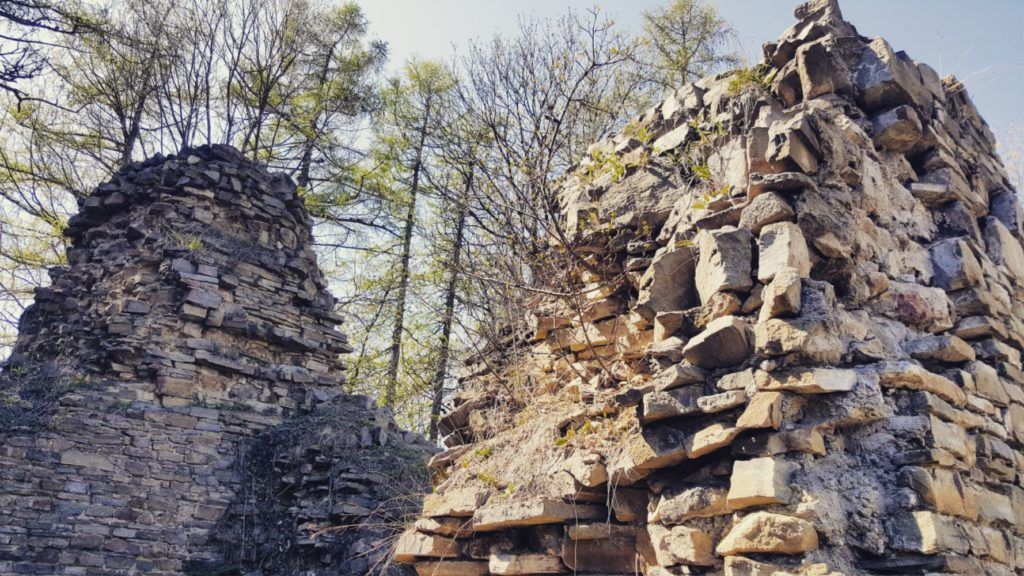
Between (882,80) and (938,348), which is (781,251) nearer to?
(938,348)

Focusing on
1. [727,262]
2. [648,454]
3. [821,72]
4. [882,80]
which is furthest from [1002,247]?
[648,454]

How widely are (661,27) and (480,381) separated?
12.1m

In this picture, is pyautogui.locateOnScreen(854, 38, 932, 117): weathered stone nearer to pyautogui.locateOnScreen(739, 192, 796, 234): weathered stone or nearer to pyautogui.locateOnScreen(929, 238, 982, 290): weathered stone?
pyautogui.locateOnScreen(929, 238, 982, 290): weathered stone

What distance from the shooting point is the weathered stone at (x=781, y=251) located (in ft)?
9.86

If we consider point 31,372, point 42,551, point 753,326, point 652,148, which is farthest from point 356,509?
point 753,326

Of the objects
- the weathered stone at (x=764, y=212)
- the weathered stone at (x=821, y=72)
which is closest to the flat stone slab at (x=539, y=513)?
the weathered stone at (x=764, y=212)

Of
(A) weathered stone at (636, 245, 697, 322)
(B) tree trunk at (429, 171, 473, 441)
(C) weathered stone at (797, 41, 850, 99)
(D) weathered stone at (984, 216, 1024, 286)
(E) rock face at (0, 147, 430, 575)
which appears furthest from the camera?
(E) rock face at (0, 147, 430, 575)

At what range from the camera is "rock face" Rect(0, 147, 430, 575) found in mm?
7086

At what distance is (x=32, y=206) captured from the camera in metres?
14.9

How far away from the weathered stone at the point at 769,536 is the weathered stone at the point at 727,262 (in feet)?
3.16

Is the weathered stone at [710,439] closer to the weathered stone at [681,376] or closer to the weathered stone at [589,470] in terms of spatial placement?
the weathered stone at [681,376]

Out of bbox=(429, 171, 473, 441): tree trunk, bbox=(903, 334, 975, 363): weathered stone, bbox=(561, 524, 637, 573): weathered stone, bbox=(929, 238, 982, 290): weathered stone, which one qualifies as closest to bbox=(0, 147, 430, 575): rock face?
bbox=(429, 171, 473, 441): tree trunk

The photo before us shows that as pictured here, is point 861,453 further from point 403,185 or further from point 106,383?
point 403,185

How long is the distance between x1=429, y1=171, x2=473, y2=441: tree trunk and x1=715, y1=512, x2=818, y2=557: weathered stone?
→ 3.04 m
